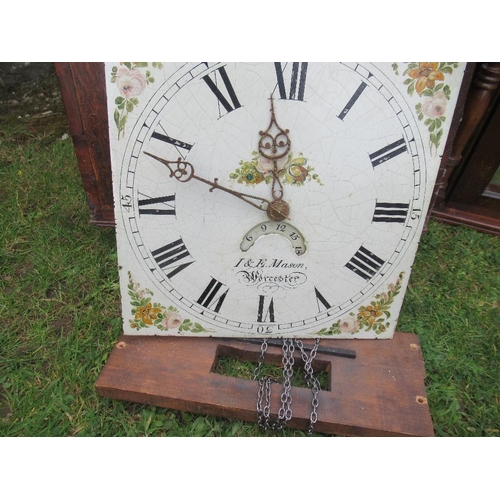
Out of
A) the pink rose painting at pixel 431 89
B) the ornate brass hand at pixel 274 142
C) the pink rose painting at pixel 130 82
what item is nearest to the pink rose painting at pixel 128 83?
the pink rose painting at pixel 130 82

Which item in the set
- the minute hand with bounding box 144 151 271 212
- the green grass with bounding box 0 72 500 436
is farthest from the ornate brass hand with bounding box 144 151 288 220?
the green grass with bounding box 0 72 500 436

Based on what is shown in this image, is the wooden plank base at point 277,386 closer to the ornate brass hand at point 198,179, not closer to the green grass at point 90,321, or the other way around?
the green grass at point 90,321

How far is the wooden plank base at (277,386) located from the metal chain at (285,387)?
0.07 ft

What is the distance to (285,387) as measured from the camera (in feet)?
5.13

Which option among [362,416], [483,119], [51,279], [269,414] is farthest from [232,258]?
[483,119]

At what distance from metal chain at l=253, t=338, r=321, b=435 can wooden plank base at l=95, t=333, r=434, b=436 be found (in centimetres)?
2

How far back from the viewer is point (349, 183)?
4.71ft

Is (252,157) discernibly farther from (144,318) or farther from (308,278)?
(144,318)

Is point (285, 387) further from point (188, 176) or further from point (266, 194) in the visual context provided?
point (188, 176)

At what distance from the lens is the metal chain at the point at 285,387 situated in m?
1.52

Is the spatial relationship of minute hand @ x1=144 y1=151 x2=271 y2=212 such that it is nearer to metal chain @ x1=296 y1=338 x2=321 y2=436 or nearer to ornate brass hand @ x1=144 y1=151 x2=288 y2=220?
ornate brass hand @ x1=144 y1=151 x2=288 y2=220

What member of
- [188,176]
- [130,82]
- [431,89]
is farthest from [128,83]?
[431,89]

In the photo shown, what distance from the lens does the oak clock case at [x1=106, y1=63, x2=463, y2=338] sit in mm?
1324

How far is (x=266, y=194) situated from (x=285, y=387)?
2.10ft
